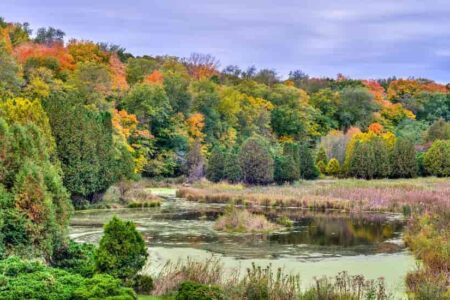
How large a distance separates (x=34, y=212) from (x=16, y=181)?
857mm

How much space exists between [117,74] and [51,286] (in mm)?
61745

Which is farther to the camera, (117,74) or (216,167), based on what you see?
(117,74)

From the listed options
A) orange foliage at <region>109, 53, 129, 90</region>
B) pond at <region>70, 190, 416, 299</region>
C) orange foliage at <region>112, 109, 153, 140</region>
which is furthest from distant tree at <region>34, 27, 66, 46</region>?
pond at <region>70, 190, 416, 299</region>

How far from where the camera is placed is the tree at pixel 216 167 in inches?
2308

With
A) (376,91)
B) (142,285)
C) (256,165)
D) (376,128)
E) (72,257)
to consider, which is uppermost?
(376,91)

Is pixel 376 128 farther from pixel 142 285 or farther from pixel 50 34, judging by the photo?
pixel 142 285

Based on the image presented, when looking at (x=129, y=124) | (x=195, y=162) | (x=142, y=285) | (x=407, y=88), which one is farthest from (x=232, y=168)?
(x=407, y=88)

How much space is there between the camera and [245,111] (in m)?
77.3

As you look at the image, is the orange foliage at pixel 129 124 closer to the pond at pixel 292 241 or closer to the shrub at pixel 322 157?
the pond at pixel 292 241

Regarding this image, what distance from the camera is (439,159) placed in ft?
206

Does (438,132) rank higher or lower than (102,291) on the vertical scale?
higher

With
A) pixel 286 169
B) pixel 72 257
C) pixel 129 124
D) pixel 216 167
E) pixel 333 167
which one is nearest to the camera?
pixel 72 257

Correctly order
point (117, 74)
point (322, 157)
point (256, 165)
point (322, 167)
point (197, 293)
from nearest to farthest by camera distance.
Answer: point (197, 293) → point (256, 165) → point (322, 167) → point (322, 157) → point (117, 74)

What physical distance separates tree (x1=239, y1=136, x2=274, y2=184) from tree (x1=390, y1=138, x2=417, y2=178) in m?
12.6
